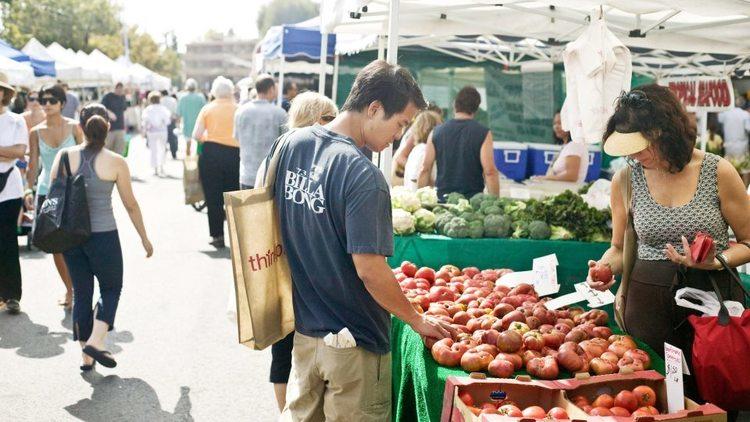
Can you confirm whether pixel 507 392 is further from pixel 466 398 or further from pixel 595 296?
pixel 595 296

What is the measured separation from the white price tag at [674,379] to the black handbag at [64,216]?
3.94 m

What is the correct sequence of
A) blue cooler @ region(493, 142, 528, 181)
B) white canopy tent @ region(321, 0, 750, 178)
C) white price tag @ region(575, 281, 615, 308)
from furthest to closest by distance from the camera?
blue cooler @ region(493, 142, 528, 181) < white canopy tent @ region(321, 0, 750, 178) < white price tag @ region(575, 281, 615, 308)

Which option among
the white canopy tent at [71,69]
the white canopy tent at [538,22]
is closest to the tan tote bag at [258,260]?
the white canopy tent at [538,22]

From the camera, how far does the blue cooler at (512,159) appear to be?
11.3 metres

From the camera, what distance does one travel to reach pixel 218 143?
10.2m

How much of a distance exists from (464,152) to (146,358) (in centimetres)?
302

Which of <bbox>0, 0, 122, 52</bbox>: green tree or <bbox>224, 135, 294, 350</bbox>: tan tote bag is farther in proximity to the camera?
<bbox>0, 0, 122, 52</bbox>: green tree

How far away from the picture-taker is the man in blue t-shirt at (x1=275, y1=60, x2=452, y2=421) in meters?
2.78

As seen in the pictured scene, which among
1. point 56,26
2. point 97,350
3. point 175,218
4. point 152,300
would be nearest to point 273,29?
point 175,218

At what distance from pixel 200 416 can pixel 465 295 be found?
1.89 meters

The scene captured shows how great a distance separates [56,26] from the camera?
53562 mm

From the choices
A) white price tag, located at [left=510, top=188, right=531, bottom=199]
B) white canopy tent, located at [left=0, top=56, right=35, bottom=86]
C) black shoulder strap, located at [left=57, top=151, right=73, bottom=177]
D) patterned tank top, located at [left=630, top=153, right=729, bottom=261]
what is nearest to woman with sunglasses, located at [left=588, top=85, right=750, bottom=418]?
patterned tank top, located at [left=630, top=153, right=729, bottom=261]

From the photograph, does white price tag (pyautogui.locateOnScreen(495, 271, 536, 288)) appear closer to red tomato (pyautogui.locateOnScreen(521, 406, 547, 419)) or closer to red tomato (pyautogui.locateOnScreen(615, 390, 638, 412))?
red tomato (pyautogui.locateOnScreen(615, 390, 638, 412))

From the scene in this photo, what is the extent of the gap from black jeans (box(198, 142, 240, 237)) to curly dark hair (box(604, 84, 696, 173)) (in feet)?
23.7
